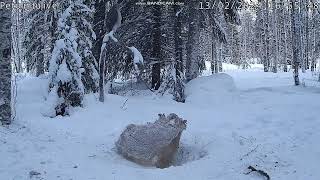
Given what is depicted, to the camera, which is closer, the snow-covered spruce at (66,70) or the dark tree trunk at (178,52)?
the snow-covered spruce at (66,70)

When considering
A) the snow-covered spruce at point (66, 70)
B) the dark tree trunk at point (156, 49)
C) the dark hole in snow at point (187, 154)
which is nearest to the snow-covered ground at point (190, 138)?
the dark hole in snow at point (187, 154)

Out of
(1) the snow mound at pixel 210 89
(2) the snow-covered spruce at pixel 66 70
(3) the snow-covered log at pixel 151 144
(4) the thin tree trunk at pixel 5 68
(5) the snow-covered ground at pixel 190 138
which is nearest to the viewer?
(5) the snow-covered ground at pixel 190 138

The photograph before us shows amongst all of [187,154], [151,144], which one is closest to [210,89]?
[187,154]

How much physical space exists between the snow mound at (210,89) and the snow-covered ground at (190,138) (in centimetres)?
12

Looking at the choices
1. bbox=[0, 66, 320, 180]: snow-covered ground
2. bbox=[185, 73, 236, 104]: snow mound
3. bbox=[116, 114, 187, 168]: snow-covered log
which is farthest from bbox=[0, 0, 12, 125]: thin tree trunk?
bbox=[185, 73, 236, 104]: snow mound

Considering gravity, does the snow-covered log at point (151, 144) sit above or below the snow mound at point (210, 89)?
below

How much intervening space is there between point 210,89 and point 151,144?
6.50m

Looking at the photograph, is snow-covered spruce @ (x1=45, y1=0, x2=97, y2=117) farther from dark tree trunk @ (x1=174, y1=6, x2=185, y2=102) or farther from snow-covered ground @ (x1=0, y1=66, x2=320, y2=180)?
dark tree trunk @ (x1=174, y1=6, x2=185, y2=102)

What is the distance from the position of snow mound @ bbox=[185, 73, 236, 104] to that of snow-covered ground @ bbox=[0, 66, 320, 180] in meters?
0.12

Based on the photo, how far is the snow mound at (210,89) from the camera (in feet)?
47.6

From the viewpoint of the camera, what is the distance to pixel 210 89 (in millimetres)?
15102

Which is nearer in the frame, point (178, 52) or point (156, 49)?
point (156, 49)

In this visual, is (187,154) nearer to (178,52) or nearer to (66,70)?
(66,70)

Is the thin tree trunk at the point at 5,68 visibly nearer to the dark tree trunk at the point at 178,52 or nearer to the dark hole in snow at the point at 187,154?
the dark hole in snow at the point at 187,154
